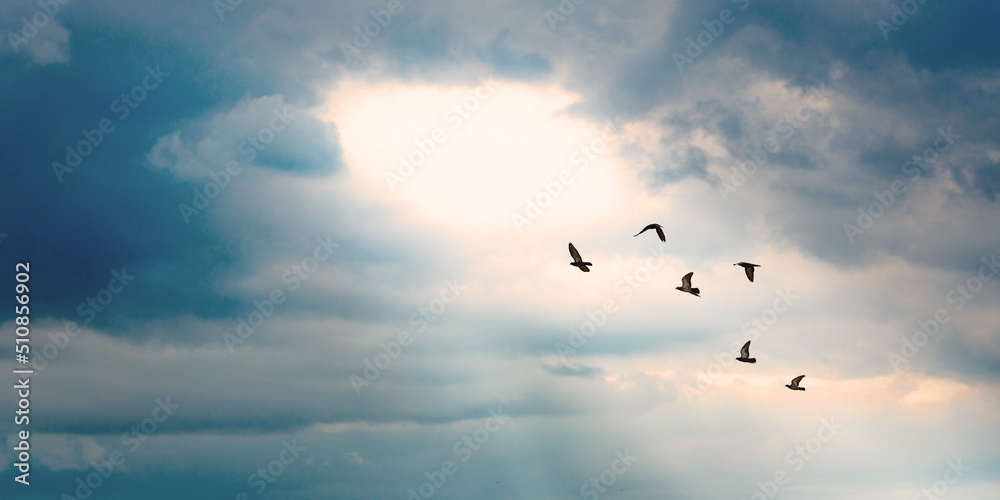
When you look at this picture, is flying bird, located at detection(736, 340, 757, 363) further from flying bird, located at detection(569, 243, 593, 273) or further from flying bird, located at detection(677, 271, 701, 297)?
flying bird, located at detection(569, 243, 593, 273)

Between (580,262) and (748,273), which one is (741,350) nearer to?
(748,273)

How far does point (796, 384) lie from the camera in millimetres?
137375

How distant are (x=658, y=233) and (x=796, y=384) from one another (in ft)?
133

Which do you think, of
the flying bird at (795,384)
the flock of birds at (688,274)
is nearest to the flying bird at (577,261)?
the flock of birds at (688,274)

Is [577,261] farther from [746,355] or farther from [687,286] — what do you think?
[746,355]

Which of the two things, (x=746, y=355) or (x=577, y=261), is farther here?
(x=746, y=355)

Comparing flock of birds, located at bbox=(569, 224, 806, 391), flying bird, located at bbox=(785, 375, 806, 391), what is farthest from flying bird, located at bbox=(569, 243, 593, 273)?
flying bird, located at bbox=(785, 375, 806, 391)

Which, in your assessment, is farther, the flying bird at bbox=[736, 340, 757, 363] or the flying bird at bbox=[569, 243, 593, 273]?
the flying bird at bbox=[736, 340, 757, 363]

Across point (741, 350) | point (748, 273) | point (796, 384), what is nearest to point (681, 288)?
point (748, 273)

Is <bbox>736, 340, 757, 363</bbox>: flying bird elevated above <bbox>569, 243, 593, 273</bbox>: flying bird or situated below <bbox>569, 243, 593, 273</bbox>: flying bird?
below

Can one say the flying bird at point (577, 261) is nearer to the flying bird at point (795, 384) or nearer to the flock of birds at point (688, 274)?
the flock of birds at point (688, 274)

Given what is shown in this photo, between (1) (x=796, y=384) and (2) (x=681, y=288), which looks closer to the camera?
(2) (x=681, y=288)

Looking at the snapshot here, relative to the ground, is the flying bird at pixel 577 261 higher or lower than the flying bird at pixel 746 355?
higher

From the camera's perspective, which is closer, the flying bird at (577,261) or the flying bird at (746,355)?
the flying bird at (577,261)
